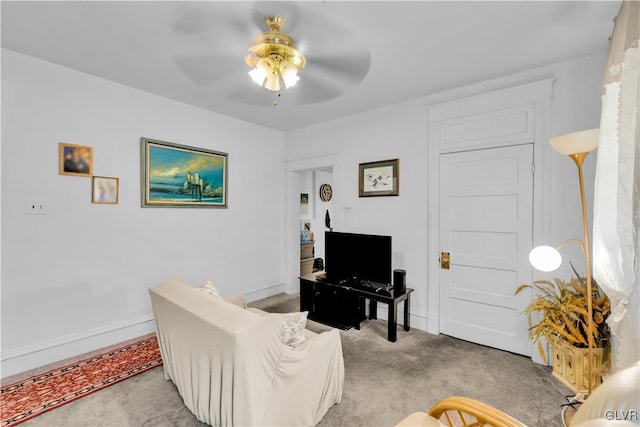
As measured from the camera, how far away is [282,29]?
1.97 m

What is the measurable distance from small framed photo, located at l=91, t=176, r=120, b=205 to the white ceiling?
1033mm

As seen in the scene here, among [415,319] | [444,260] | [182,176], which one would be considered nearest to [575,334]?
[444,260]

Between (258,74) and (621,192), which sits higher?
(258,74)

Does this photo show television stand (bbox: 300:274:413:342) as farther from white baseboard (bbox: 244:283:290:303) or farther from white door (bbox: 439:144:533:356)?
white baseboard (bbox: 244:283:290:303)

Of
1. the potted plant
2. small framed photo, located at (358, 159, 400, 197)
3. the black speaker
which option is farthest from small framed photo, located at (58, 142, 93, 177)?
the potted plant

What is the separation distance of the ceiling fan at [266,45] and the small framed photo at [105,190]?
1354 mm

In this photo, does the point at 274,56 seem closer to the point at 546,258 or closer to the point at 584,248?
the point at 546,258

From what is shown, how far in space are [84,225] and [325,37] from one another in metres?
2.83

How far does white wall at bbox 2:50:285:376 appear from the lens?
2.41 meters

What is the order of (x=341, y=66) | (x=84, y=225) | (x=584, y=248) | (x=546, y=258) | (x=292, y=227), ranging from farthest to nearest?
(x=292, y=227), (x=84, y=225), (x=341, y=66), (x=584, y=248), (x=546, y=258)

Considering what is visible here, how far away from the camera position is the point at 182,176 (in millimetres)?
3512

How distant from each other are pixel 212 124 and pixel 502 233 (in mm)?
3696

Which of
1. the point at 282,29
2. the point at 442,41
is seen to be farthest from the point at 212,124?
the point at 442,41

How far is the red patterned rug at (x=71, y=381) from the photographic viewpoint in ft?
6.51
